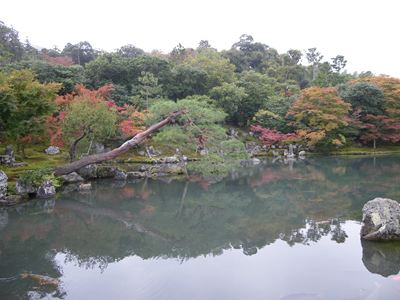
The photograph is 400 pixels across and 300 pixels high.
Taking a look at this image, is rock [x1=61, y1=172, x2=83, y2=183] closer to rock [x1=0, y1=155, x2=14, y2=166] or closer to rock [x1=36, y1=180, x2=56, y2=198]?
rock [x1=36, y1=180, x2=56, y2=198]

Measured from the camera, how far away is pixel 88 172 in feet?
64.8

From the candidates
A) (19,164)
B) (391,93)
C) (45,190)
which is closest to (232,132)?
(391,93)

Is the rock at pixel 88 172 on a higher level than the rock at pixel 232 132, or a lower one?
lower

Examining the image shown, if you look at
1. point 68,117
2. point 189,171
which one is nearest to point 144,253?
point 68,117

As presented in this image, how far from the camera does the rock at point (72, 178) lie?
60.7 ft

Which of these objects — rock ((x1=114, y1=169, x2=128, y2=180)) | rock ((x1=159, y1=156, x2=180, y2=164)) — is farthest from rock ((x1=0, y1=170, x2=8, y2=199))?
rock ((x1=159, y1=156, x2=180, y2=164))

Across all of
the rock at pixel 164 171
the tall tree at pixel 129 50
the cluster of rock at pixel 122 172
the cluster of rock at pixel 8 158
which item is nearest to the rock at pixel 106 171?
the cluster of rock at pixel 122 172

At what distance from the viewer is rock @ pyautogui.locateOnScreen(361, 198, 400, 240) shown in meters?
9.48

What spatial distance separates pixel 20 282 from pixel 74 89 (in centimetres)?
2423

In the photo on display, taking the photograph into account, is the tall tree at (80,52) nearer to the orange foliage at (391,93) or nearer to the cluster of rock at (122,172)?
the cluster of rock at (122,172)

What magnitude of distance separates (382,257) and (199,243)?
4.36 metres

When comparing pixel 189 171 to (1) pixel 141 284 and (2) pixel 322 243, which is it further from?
(1) pixel 141 284

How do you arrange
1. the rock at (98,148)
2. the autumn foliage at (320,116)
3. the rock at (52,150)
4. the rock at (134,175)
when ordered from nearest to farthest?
the rock at (134,175) → the rock at (52,150) → the rock at (98,148) → the autumn foliage at (320,116)

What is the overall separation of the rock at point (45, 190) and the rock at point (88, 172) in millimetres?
3605
